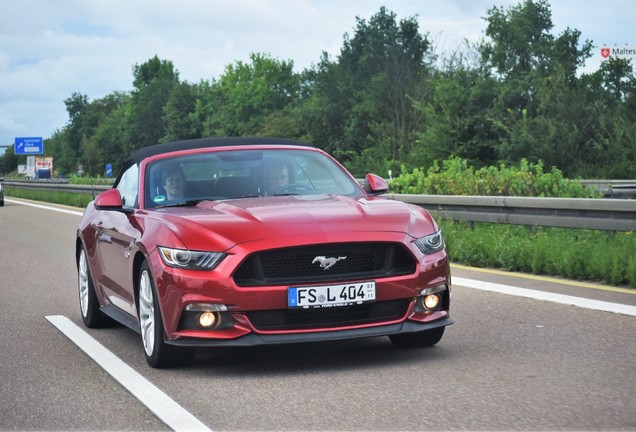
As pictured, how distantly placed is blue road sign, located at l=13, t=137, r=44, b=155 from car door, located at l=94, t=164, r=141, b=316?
99.9 m

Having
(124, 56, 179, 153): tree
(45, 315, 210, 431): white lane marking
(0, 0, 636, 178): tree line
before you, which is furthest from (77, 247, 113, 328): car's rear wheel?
(124, 56, 179, 153): tree

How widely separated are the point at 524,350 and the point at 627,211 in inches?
194

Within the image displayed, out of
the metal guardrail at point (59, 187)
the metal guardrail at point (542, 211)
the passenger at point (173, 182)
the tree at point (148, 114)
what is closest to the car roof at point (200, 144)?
the passenger at point (173, 182)

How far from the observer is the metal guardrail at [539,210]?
11766 mm

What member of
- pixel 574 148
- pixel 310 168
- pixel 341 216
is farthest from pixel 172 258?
pixel 574 148

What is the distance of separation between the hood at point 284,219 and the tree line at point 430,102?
15579 millimetres

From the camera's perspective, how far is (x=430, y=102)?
75312 millimetres

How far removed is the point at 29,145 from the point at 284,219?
103963mm

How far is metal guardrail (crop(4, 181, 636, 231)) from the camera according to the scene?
11766 millimetres

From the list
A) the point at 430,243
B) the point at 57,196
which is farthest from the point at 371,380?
the point at 57,196

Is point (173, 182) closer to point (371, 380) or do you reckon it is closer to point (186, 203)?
point (186, 203)

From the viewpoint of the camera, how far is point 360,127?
299 ft

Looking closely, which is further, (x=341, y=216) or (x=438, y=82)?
(x=438, y=82)

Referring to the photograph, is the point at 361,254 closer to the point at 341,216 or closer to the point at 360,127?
the point at 341,216
